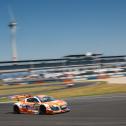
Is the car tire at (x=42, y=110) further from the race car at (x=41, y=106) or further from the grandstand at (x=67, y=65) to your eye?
the grandstand at (x=67, y=65)

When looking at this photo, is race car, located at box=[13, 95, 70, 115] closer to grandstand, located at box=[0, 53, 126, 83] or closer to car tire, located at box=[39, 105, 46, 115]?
car tire, located at box=[39, 105, 46, 115]

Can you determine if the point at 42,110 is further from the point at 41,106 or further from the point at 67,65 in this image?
the point at 67,65

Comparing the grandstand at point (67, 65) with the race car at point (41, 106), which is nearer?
the race car at point (41, 106)

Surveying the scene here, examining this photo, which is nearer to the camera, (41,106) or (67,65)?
(41,106)

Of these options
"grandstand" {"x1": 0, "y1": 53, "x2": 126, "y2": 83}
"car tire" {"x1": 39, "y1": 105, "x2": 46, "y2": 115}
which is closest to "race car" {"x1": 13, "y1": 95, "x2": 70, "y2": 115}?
"car tire" {"x1": 39, "y1": 105, "x2": 46, "y2": 115}

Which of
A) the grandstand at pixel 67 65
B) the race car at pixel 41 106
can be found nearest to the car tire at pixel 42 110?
the race car at pixel 41 106

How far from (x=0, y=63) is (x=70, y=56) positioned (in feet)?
117

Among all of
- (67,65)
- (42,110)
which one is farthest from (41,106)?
(67,65)

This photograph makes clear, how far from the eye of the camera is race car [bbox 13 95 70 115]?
26.6 metres

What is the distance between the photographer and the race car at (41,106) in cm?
2661

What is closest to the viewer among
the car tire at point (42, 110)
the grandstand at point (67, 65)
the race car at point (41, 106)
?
the race car at point (41, 106)

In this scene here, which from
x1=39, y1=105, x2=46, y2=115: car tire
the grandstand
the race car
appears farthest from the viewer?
the grandstand

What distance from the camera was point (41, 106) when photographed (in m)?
27.4

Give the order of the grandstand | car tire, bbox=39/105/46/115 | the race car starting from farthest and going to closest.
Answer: the grandstand → car tire, bbox=39/105/46/115 → the race car
